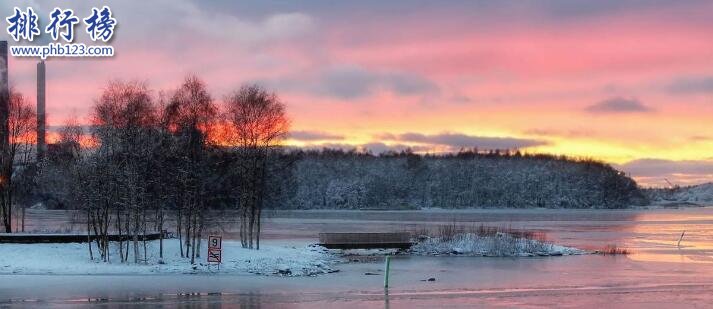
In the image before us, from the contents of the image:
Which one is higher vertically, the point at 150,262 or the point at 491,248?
the point at 150,262

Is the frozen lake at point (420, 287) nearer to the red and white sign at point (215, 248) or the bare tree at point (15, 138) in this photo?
the red and white sign at point (215, 248)

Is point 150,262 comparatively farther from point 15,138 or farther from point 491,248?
point 491,248

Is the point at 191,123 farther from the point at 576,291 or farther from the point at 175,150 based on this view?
the point at 576,291

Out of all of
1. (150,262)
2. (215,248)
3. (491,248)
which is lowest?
(491,248)

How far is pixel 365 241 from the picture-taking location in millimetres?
62594

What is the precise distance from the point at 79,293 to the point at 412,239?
4035cm

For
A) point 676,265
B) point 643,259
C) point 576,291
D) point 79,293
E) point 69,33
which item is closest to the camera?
point 79,293

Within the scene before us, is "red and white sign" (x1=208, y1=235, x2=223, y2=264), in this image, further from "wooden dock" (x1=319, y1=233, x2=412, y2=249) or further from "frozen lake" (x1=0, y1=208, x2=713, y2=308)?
"wooden dock" (x1=319, y1=233, x2=412, y2=249)

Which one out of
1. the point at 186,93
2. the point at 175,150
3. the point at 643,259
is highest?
the point at 186,93

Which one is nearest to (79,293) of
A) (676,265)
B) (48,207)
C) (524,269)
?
(524,269)

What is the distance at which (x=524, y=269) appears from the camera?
44031 millimetres

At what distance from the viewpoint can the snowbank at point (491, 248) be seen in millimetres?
56000

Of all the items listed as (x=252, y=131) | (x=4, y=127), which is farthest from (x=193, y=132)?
(x=4, y=127)

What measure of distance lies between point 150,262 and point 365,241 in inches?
903
